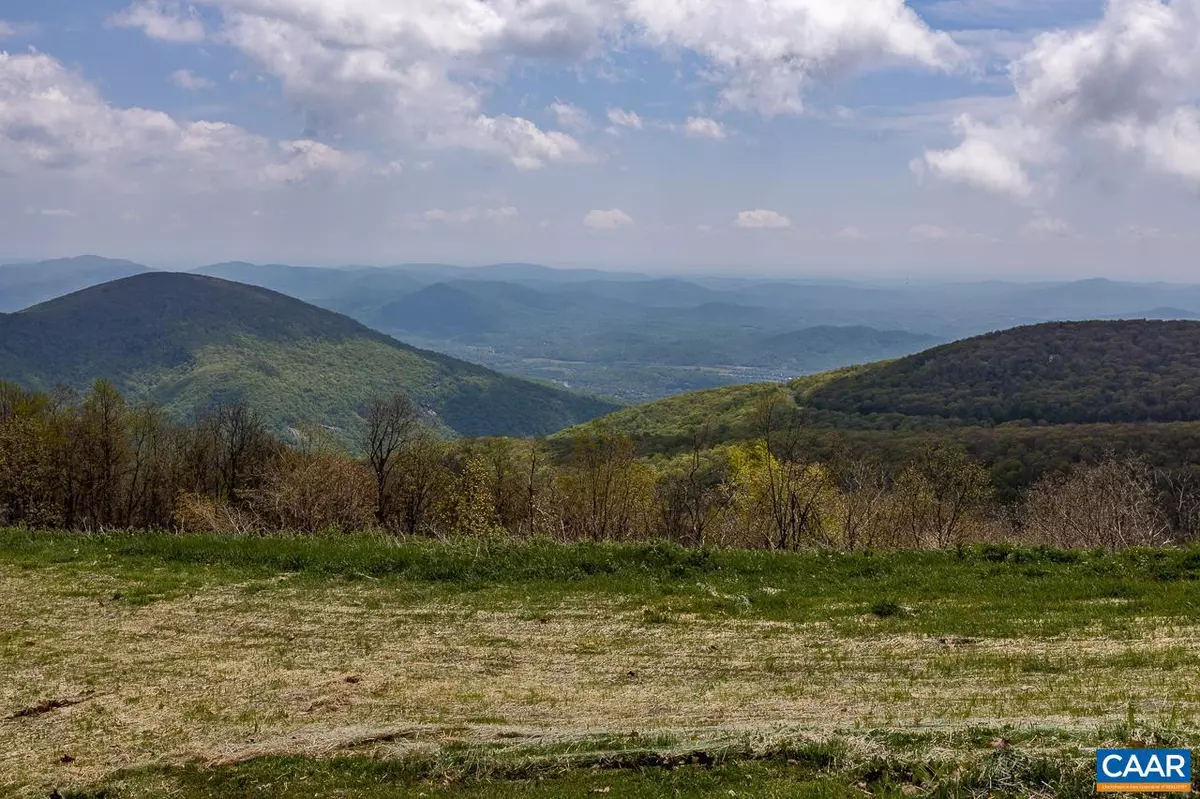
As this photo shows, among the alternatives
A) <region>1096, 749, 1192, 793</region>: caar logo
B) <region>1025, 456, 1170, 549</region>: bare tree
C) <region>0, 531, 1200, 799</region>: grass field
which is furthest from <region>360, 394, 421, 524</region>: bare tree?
<region>1096, 749, 1192, 793</region>: caar logo

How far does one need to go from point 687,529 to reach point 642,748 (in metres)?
28.2

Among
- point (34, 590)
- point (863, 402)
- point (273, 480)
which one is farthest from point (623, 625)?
point (863, 402)

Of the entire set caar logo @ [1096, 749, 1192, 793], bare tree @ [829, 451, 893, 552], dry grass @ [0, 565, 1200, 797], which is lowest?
bare tree @ [829, 451, 893, 552]

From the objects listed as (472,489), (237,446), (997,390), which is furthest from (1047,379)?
(237,446)

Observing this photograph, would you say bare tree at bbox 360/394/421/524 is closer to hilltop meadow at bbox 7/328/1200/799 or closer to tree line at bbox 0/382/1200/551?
tree line at bbox 0/382/1200/551

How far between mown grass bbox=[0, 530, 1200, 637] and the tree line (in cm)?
1079

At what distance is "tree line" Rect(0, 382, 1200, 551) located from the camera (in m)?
32.5

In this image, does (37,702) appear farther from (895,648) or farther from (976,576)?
(976,576)

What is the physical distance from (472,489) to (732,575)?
24.8m

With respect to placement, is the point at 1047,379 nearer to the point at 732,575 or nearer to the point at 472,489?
the point at 472,489

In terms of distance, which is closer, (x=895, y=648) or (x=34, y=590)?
(x=895, y=648)

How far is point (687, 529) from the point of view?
36.4 meters

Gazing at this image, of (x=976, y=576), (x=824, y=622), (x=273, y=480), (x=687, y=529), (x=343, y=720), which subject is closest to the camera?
(x=343, y=720)

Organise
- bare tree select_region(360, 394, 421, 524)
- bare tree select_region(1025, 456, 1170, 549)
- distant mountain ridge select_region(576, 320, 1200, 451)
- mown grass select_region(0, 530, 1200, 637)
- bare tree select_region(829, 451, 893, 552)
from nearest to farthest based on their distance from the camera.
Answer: mown grass select_region(0, 530, 1200, 637) → bare tree select_region(1025, 456, 1170, 549) → bare tree select_region(829, 451, 893, 552) → bare tree select_region(360, 394, 421, 524) → distant mountain ridge select_region(576, 320, 1200, 451)
